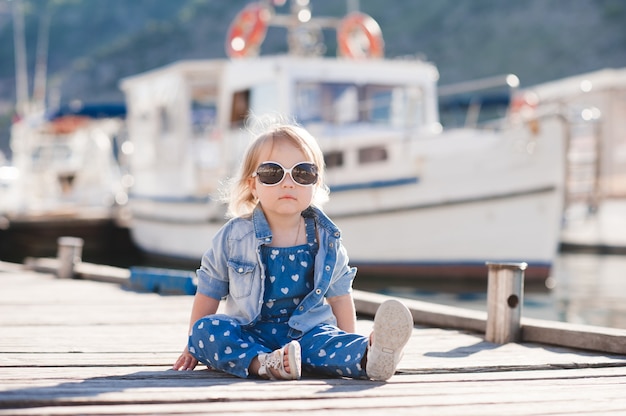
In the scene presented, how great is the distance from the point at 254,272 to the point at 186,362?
0.38m

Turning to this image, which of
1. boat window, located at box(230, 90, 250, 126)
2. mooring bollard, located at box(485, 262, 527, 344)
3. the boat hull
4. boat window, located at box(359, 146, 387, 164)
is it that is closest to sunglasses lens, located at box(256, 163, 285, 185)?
mooring bollard, located at box(485, 262, 527, 344)

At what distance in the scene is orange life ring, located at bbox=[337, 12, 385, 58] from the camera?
1187 cm

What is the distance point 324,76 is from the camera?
10.3 metres

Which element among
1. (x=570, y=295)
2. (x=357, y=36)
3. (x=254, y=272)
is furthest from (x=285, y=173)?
(x=357, y=36)

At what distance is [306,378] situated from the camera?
9.13ft

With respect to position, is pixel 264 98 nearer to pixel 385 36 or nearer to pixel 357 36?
pixel 357 36

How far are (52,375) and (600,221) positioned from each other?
1322 centimetres

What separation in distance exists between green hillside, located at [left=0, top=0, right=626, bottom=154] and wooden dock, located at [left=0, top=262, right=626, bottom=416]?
3761cm

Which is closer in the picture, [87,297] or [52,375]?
[52,375]

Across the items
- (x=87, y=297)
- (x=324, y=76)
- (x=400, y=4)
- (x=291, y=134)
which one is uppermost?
(x=400, y=4)

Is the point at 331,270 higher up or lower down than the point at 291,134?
lower down

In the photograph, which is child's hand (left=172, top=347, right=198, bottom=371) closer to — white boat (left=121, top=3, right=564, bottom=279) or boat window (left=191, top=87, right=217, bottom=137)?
white boat (left=121, top=3, right=564, bottom=279)

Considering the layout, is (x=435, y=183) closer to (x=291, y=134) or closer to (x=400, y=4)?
(x=291, y=134)

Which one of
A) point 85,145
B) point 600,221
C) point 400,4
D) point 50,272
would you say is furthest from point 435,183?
point 400,4
